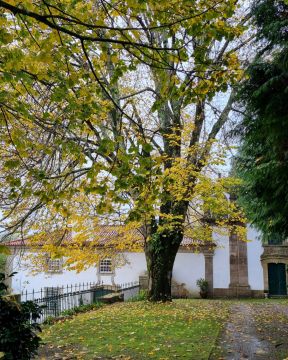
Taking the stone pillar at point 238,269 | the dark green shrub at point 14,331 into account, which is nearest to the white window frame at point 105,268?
the stone pillar at point 238,269

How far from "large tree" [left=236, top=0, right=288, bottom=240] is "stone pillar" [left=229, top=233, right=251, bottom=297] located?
1935 cm

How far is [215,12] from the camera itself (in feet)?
19.6

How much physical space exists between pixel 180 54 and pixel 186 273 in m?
24.7

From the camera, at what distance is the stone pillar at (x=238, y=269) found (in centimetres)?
2856

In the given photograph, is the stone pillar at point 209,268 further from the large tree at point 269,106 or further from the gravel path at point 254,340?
the large tree at point 269,106

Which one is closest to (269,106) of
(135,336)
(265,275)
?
(135,336)

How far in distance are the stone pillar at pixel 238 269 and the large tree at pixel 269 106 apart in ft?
63.5

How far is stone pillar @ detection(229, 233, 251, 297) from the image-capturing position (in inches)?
1125

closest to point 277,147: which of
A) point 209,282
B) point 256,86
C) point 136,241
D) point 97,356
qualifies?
point 256,86

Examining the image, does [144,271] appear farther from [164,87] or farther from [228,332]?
[164,87]

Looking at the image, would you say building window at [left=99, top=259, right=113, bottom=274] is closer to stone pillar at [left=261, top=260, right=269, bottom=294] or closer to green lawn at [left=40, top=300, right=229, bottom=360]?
stone pillar at [left=261, top=260, right=269, bottom=294]

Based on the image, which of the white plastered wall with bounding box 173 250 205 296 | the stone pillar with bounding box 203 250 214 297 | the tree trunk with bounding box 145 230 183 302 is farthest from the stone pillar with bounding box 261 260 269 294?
the tree trunk with bounding box 145 230 183 302

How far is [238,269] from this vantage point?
29078 mm

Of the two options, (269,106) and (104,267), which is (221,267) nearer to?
(104,267)
